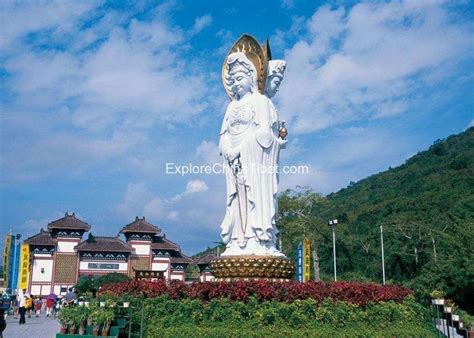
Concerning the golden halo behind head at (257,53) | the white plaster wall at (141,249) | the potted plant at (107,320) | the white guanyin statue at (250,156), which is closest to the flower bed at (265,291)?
the potted plant at (107,320)

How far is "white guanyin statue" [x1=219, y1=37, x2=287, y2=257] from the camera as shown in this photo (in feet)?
26.8

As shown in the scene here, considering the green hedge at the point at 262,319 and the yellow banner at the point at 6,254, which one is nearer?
the green hedge at the point at 262,319

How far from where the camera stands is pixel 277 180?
28.3 ft

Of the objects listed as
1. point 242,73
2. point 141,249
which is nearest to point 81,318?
point 242,73

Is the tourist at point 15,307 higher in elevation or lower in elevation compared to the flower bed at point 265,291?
lower

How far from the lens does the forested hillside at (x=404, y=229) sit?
17844 mm

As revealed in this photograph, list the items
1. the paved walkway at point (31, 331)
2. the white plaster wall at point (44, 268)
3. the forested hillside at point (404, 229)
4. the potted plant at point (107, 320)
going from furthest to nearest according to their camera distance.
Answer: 1. the white plaster wall at point (44, 268)
2. the forested hillside at point (404, 229)
3. the paved walkway at point (31, 331)
4. the potted plant at point (107, 320)

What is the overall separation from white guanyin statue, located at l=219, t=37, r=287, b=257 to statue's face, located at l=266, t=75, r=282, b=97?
63mm

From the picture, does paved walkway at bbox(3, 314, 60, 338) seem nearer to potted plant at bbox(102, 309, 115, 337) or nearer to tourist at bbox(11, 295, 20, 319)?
potted plant at bbox(102, 309, 115, 337)

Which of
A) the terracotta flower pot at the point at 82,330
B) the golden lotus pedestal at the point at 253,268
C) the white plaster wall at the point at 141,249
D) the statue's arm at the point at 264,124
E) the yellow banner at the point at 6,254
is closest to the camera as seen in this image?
the terracotta flower pot at the point at 82,330

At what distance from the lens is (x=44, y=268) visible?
92.9 ft

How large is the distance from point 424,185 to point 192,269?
717 inches

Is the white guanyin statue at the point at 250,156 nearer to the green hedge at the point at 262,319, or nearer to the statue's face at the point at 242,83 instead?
the statue's face at the point at 242,83

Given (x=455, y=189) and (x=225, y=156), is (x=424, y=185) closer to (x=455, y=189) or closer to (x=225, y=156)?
(x=455, y=189)
